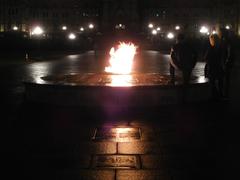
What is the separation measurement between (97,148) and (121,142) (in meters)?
0.64

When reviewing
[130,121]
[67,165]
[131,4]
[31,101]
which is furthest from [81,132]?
[131,4]

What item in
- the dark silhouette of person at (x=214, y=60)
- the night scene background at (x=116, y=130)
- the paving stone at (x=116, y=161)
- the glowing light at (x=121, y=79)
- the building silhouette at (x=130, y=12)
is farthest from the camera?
the building silhouette at (x=130, y=12)

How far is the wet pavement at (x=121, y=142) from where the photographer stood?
7.27m

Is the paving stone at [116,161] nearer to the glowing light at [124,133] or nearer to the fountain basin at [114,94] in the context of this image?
the glowing light at [124,133]

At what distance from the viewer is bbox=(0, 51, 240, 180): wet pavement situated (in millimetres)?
7273

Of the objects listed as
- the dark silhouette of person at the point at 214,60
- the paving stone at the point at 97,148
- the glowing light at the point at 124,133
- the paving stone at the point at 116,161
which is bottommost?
the glowing light at the point at 124,133

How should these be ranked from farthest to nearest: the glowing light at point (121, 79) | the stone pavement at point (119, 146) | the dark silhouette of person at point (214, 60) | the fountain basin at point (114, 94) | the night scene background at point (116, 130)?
the glowing light at point (121, 79), the dark silhouette of person at point (214, 60), the fountain basin at point (114, 94), the night scene background at point (116, 130), the stone pavement at point (119, 146)

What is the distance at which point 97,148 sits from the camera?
28.6 feet

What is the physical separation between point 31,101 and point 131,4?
104m

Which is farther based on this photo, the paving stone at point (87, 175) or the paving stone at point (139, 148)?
the paving stone at point (139, 148)

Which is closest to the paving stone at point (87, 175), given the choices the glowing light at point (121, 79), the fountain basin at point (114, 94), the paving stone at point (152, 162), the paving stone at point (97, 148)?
the paving stone at point (152, 162)

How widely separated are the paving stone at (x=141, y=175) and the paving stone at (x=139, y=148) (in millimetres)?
1198

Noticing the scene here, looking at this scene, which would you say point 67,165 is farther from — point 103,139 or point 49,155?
point 103,139

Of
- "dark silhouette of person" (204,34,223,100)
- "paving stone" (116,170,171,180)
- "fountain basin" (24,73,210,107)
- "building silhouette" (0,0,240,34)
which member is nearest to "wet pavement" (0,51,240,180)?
"paving stone" (116,170,171,180)
